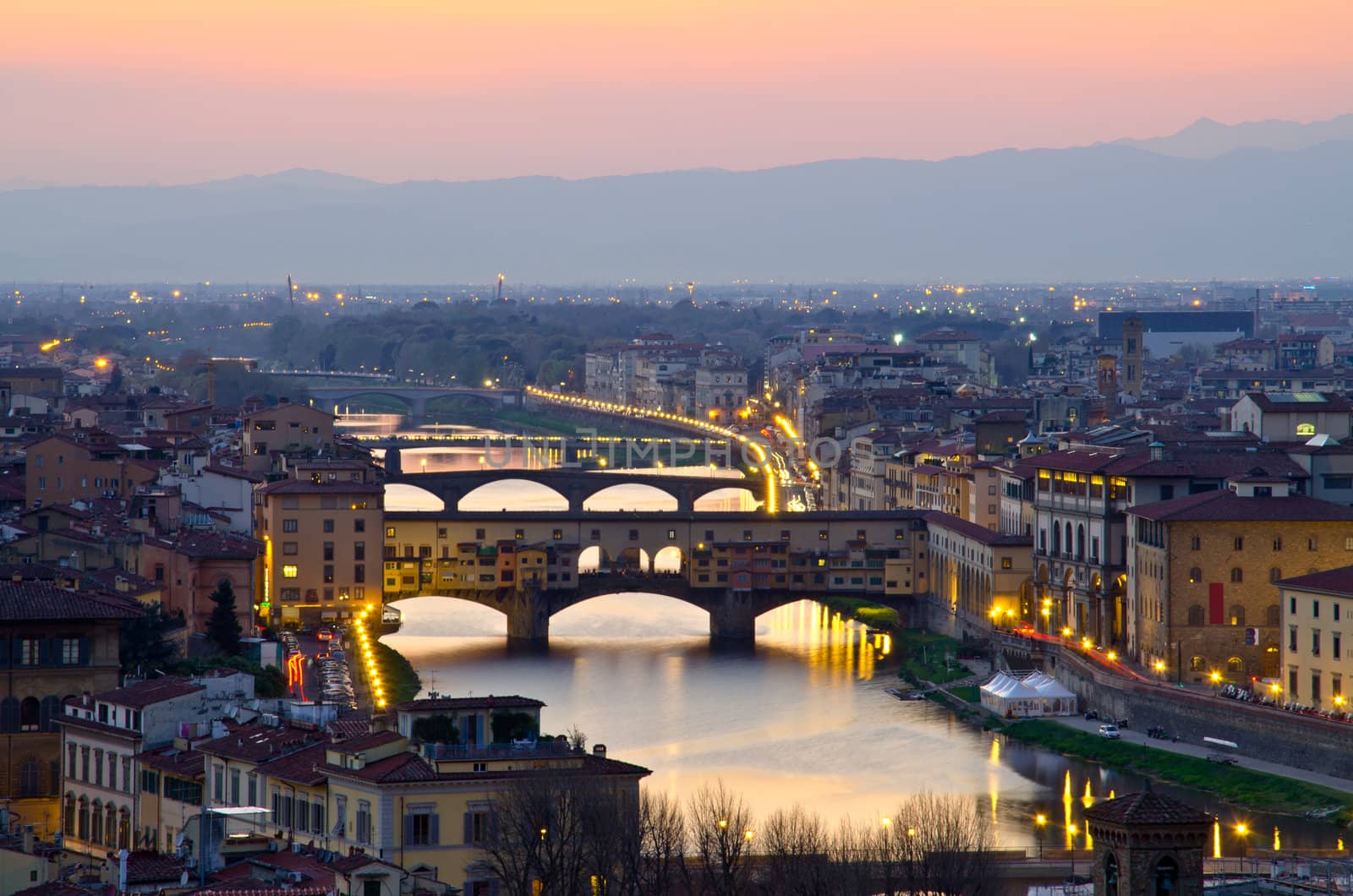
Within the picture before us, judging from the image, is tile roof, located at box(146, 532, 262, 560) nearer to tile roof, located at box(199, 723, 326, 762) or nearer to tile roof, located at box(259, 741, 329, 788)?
tile roof, located at box(199, 723, 326, 762)

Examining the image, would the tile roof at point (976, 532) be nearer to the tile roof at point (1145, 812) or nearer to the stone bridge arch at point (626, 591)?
the stone bridge arch at point (626, 591)

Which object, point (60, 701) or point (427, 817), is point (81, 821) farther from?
point (427, 817)

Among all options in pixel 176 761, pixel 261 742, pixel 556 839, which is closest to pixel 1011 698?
pixel 261 742

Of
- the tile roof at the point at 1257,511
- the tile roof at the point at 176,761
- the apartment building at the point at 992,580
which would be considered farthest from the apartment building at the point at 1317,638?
the tile roof at the point at 176,761

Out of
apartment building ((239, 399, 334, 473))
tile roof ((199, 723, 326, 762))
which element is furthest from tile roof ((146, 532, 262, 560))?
apartment building ((239, 399, 334, 473))

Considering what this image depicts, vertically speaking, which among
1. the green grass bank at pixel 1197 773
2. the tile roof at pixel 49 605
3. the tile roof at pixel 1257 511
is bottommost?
the green grass bank at pixel 1197 773

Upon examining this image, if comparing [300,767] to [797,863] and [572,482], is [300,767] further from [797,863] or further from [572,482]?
[572,482]

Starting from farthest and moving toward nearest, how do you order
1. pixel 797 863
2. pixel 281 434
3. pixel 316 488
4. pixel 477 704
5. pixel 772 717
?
pixel 281 434
pixel 316 488
pixel 772 717
pixel 477 704
pixel 797 863
